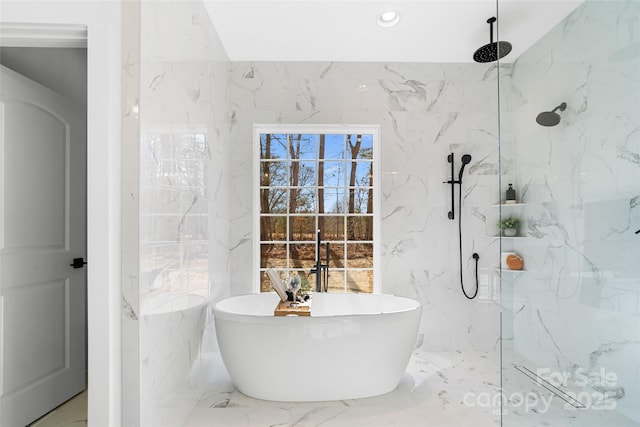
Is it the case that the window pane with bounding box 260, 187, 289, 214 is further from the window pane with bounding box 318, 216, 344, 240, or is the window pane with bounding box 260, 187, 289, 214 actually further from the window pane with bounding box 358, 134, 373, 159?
the window pane with bounding box 358, 134, 373, 159

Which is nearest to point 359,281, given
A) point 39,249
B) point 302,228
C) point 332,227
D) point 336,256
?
point 336,256

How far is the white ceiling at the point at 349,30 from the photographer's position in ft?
9.14

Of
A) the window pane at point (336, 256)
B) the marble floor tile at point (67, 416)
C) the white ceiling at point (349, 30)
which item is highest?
the white ceiling at point (349, 30)

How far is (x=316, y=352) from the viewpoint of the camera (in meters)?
2.44

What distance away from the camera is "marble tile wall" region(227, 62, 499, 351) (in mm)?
3654

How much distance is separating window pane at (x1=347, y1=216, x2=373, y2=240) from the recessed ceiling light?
168 cm

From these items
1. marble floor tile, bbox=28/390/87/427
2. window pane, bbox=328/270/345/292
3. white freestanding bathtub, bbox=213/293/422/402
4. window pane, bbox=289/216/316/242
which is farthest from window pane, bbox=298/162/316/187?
marble floor tile, bbox=28/390/87/427

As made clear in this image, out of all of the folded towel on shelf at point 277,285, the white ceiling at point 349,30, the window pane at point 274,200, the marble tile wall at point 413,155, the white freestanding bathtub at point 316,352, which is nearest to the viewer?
the white freestanding bathtub at point 316,352

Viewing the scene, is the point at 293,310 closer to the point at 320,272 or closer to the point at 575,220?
the point at 320,272

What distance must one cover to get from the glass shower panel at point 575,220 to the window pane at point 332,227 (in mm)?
2177

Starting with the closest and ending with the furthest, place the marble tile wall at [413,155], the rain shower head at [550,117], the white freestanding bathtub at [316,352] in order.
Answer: the rain shower head at [550,117]
the white freestanding bathtub at [316,352]
the marble tile wall at [413,155]

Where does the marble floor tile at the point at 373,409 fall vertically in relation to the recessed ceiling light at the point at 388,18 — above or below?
below

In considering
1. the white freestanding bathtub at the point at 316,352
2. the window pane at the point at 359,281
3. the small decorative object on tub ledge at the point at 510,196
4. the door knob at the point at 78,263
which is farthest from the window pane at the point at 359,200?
the door knob at the point at 78,263

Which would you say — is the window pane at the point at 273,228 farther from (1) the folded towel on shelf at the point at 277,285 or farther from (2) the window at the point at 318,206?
(1) the folded towel on shelf at the point at 277,285
